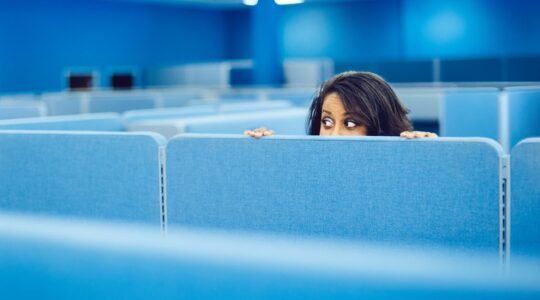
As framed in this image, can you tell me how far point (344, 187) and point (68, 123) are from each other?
1369 mm

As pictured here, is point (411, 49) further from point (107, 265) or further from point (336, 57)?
point (107, 265)

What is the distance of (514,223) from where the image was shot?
4.75 feet

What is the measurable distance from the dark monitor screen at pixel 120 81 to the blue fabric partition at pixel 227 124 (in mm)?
10565

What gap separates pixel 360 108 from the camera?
7.57 feet

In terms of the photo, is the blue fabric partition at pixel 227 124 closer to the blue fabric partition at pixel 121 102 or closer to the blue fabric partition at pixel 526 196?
the blue fabric partition at pixel 526 196

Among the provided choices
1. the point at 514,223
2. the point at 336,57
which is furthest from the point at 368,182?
the point at 336,57

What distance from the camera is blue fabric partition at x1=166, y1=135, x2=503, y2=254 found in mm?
1488

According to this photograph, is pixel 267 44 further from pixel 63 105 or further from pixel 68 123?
pixel 68 123

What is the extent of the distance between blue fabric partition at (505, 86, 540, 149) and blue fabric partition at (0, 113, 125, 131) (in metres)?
1.94

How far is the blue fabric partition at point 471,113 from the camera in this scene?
150 inches

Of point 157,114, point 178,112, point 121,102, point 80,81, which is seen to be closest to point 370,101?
point 157,114

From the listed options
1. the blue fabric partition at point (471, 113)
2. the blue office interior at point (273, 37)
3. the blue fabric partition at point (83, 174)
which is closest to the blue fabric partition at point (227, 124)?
the blue fabric partition at point (83, 174)

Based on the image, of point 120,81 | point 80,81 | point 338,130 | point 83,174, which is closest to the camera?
point 83,174

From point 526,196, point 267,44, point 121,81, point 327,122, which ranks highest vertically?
point 267,44
